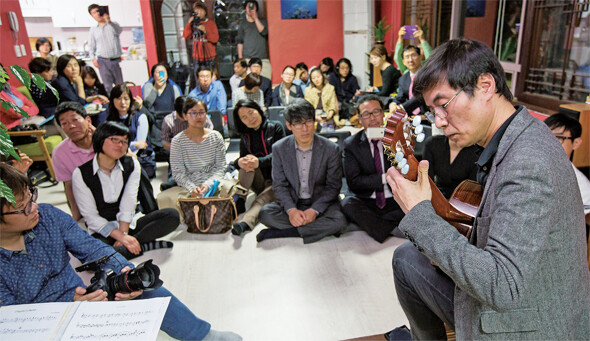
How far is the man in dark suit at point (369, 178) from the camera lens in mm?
2879

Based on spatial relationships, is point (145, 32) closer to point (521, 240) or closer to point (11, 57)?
point (11, 57)

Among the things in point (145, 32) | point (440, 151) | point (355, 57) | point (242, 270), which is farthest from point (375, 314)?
point (355, 57)

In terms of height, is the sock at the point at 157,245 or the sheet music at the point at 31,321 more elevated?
the sheet music at the point at 31,321

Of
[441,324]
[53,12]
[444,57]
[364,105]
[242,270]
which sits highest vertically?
[53,12]

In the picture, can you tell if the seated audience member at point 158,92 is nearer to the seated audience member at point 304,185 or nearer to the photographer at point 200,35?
the photographer at point 200,35

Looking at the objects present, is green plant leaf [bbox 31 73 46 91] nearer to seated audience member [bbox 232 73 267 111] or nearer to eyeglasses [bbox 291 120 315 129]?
eyeglasses [bbox 291 120 315 129]

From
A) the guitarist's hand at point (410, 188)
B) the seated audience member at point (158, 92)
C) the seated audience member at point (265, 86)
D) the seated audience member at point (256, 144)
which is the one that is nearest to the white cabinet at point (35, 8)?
the seated audience member at point (158, 92)

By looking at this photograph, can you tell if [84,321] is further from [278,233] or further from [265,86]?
[265,86]

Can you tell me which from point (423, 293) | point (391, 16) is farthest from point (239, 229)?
point (391, 16)

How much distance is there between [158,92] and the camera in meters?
5.03

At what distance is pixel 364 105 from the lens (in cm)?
298

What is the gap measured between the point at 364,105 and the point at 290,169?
727 mm

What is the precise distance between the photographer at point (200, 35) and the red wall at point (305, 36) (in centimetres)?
169

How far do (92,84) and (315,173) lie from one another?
358 cm
